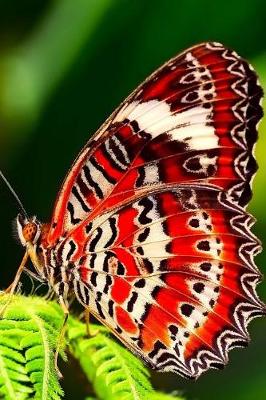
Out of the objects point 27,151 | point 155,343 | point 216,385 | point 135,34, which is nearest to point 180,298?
point 155,343

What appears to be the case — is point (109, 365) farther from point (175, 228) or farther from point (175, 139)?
point (175, 139)

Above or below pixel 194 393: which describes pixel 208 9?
above

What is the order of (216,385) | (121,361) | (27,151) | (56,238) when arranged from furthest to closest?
1. (27,151)
2. (216,385)
3. (56,238)
4. (121,361)

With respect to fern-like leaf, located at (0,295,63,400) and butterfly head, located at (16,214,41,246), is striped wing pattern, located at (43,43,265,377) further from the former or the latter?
fern-like leaf, located at (0,295,63,400)

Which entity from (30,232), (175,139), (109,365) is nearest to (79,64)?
(175,139)

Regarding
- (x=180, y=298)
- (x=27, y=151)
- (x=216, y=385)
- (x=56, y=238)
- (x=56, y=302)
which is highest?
(x=27, y=151)

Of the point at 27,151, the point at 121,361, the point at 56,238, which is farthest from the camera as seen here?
the point at 27,151

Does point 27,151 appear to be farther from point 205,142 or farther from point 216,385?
point 205,142

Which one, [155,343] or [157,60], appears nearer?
[155,343]
